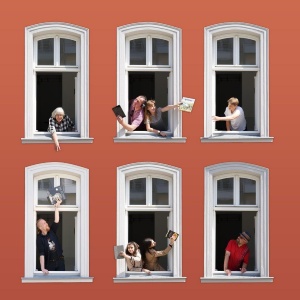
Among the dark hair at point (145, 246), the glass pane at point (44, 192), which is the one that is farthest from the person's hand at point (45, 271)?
the dark hair at point (145, 246)

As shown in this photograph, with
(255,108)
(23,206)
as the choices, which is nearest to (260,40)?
(255,108)

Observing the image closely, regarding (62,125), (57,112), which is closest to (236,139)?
(62,125)

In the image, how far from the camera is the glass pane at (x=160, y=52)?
51562mm

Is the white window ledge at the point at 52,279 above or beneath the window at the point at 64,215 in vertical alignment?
beneath

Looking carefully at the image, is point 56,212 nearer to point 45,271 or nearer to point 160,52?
point 45,271

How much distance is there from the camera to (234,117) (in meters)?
51.4

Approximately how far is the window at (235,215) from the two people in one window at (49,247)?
8.06 ft

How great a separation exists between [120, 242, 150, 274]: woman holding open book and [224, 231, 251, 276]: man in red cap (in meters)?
1.37

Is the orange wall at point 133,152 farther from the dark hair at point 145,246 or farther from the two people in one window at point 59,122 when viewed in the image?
the dark hair at point 145,246

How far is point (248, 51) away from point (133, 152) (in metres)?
2.60

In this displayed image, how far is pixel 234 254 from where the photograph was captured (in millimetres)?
51562

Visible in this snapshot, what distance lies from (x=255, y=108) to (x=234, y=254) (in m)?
2.49

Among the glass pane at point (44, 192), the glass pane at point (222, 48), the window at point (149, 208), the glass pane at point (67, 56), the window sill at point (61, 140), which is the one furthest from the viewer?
the glass pane at point (222, 48)
